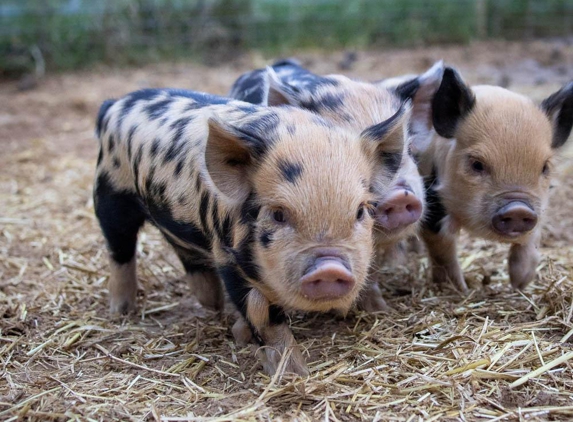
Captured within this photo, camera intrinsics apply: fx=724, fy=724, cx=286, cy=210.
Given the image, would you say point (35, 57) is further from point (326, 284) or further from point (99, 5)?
point (326, 284)

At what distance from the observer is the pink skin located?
3559 mm

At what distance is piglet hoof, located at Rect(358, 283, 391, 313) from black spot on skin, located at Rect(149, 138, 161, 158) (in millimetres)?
1399

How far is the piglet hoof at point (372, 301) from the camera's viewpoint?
4105mm

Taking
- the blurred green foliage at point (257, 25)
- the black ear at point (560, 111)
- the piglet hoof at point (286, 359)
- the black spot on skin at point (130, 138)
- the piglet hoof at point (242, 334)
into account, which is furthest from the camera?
the blurred green foliage at point (257, 25)

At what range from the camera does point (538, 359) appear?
3.34 metres

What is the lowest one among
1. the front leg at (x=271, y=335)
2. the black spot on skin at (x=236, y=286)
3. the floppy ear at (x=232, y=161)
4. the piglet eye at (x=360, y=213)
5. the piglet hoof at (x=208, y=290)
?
the piglet hoof at (x=208, y=290)

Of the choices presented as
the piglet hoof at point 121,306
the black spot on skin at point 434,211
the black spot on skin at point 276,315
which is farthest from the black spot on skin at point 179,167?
the black spot on skin at point 434,211

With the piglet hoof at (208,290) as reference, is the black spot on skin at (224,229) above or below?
above

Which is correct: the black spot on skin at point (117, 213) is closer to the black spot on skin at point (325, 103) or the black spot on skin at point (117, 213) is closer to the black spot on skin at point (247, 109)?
the black spot on skin at point (247, 109)

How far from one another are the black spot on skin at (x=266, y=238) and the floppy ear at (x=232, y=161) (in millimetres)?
228

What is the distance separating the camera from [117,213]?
425 centimetres

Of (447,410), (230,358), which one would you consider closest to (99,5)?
(230,358)

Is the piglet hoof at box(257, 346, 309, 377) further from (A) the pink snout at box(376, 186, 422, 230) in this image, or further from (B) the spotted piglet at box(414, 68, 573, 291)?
(B) the spotted piglet at box(414, 68, 573, 291)

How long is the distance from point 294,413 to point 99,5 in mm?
11018
